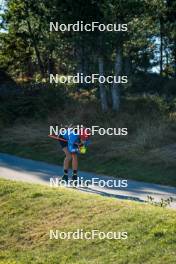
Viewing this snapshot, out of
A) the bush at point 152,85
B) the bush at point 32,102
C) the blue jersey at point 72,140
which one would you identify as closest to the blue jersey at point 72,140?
the blue jersey at point 72,140

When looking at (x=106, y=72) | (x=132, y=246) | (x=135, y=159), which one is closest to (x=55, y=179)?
(x=135, y=159)

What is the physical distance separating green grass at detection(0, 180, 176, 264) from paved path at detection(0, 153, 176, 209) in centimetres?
191

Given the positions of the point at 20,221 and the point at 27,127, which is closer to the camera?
the point at 20,221

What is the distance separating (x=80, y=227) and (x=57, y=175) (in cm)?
679

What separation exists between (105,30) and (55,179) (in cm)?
1067

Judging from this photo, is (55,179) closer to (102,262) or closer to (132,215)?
(132,215)

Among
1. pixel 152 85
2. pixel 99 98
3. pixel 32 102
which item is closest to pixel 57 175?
pixel 99 98

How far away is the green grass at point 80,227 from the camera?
28.6 feet

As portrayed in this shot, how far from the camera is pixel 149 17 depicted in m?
25.7

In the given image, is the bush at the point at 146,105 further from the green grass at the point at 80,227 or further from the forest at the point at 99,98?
the green grass at the point at 80,227

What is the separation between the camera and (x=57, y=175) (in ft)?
54.6

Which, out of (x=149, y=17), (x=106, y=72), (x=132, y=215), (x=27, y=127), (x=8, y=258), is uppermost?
(x=149, y=17)

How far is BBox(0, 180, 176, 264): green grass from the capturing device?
8723 millimetres

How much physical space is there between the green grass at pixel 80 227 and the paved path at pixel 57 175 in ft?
6.27
